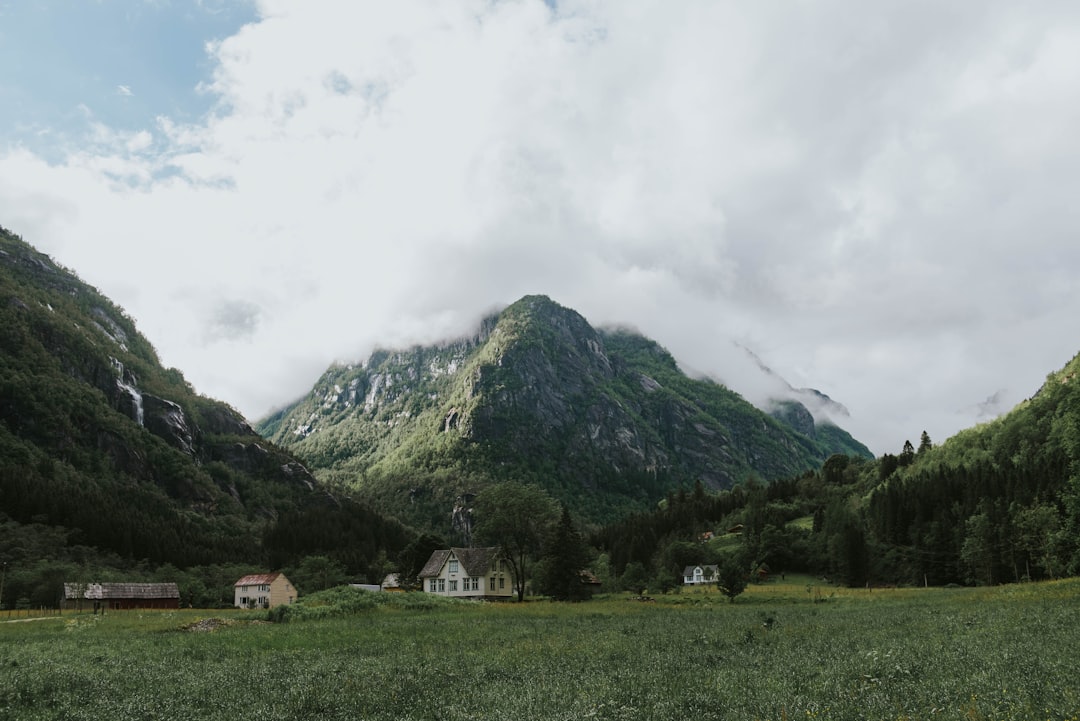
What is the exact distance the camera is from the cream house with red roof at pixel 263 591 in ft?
391

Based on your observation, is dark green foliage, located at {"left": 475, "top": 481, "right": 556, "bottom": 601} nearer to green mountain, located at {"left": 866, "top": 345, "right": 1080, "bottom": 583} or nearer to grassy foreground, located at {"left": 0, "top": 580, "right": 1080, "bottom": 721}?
grassy foreground, located at {"left": 0, "top": 580, "right": 1080, "bottom": 721}

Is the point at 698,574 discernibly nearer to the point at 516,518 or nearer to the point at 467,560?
the point at 467,560

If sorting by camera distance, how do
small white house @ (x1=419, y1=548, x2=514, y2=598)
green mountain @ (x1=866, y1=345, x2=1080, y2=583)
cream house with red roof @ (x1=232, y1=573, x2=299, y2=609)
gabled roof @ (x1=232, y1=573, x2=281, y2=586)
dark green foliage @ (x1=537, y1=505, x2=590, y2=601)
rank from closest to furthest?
green mountain @ (x1=866, y1=345, x2=1080, y2=583)
dark green foliage @ (x1=537, y1=505, x2=590, y2=601)
small white house @ (x1=419, y1=548, x2=514, y2=598)
cream house with red roof @ (x1=232, y1=573, x2=299, y2=609)
gabled roof @ (x1=232, y1=573, x2=281, y2=586)

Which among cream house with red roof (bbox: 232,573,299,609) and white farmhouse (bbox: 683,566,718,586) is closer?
cream house with red roof (bbox: 232,573,299,609)

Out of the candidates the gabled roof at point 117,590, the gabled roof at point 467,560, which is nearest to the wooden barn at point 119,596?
the gabled roof at point 117,590

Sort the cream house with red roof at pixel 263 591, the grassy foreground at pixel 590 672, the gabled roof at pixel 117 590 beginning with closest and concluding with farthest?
the grassy foreground at pixel 590 672 → the gabled roof at pixel 117 590 → the cream house with red roof at pixel 263 591

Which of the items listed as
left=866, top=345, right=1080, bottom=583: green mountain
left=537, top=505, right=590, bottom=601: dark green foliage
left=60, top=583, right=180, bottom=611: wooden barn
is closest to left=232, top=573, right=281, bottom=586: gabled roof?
left=60, top=583, right=180, bottom=611: wooden barn

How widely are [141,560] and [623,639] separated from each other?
150644mm

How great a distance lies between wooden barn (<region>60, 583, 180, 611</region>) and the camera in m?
103

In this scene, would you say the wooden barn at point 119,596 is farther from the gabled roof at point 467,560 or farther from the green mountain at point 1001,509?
the green mountain at point 1001,509

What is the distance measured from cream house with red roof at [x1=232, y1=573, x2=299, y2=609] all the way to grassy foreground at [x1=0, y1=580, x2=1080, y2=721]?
8424 centimetres

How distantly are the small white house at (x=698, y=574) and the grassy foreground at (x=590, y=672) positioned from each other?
109 m

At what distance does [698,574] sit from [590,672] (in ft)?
437

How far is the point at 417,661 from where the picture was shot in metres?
27.0
